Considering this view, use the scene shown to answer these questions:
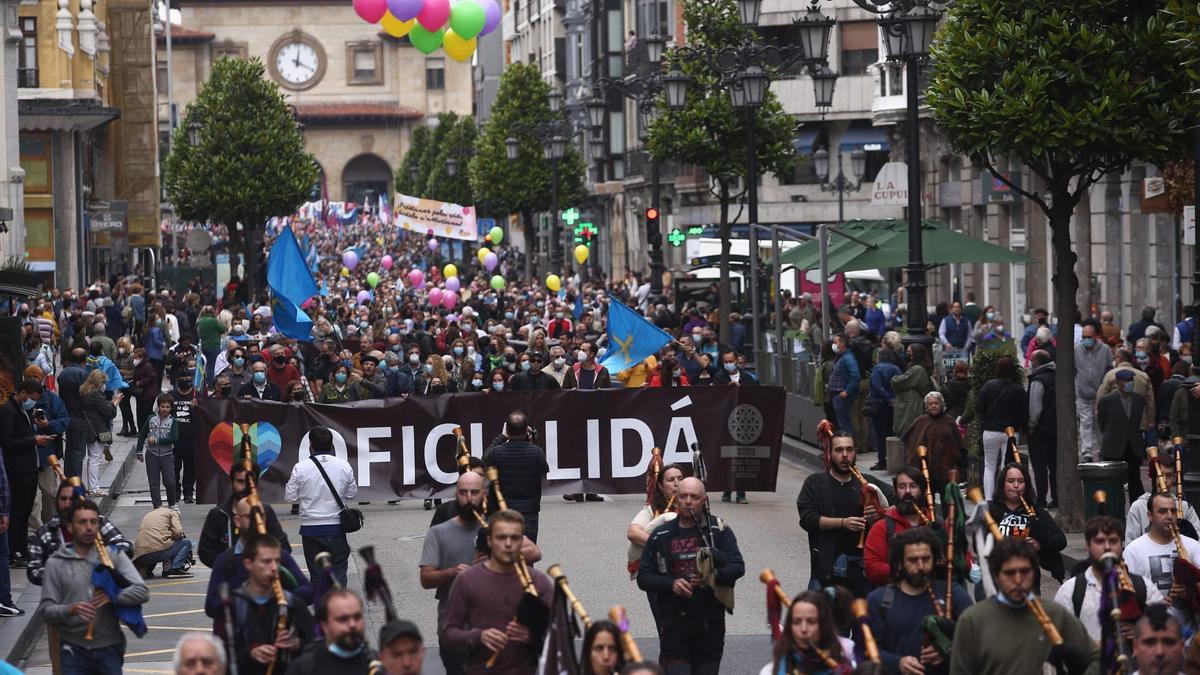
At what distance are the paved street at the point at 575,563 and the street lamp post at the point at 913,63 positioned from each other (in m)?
2.34

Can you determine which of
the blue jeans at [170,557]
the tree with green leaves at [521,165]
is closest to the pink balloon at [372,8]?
the blue jeans at [170,557]

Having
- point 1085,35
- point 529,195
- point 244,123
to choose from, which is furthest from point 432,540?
point 529,195

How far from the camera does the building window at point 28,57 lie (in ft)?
170

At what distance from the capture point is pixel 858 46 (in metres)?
59.5

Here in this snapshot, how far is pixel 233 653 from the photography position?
8.66 metres

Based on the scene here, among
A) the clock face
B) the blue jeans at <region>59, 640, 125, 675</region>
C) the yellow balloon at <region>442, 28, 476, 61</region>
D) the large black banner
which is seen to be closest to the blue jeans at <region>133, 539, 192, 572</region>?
the large black banner

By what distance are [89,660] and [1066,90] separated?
31.7ft

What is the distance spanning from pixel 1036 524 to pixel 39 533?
5.41 metres

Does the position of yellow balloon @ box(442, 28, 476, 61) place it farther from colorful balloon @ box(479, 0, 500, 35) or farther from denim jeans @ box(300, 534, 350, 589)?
denim jeans @ box(300, 534, 350, 589)

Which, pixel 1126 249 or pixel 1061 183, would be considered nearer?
pixel 1061 183

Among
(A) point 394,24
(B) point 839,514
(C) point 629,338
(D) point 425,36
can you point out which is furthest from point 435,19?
(B) point 839,514

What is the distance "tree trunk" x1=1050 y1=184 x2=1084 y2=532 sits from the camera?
58.0ft

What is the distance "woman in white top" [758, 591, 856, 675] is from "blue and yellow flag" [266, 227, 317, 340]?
762 inches

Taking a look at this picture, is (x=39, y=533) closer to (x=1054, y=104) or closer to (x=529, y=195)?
(x=1054, y=104)
